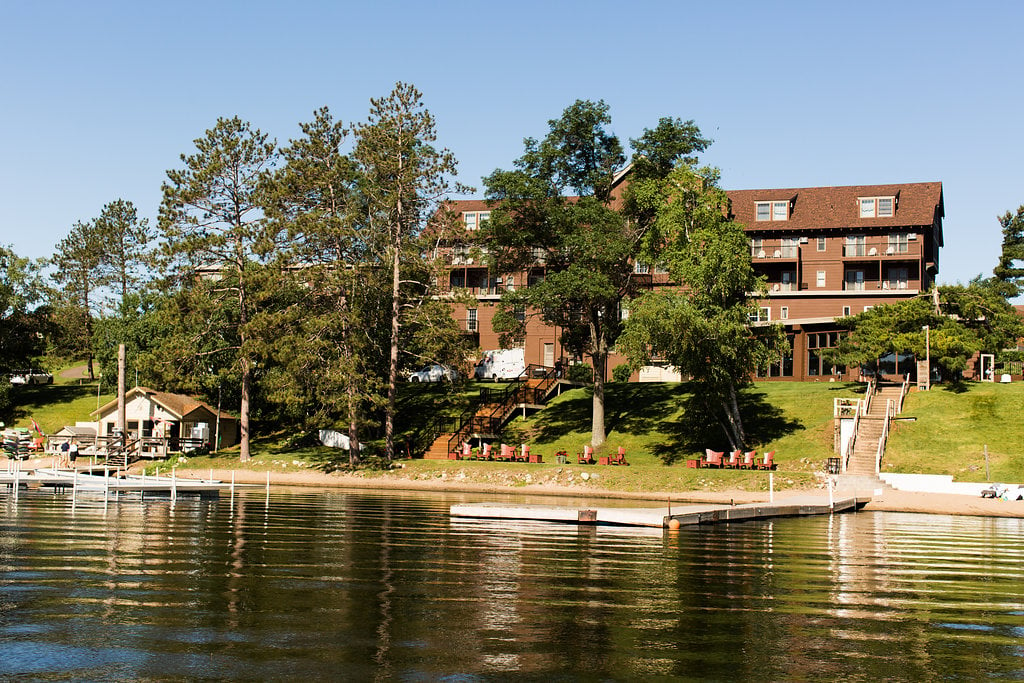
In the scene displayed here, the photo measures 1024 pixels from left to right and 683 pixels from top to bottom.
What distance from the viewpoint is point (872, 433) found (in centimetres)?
4688

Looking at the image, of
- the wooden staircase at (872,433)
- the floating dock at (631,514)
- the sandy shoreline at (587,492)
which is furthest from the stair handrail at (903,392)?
the floating dock at (631,514)

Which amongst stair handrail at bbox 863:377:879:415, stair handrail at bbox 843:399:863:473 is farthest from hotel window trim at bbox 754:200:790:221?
stair handrail at bbox 843:399:863:473

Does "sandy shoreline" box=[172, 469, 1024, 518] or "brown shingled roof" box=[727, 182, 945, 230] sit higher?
"brown shingled roof" box=[727, 182, 945, 230]

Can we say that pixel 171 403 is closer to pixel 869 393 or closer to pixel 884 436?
pixel 869 393

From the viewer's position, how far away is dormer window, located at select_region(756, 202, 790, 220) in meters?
75.8

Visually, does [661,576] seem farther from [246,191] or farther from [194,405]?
[194,405]

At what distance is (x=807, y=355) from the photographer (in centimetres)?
6575

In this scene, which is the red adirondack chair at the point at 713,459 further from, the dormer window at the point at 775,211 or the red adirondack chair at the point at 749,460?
the dormer window at the point at 775,211

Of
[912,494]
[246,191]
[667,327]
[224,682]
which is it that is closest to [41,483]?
[246,191]

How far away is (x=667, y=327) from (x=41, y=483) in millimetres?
27442

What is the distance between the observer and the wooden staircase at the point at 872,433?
141ft

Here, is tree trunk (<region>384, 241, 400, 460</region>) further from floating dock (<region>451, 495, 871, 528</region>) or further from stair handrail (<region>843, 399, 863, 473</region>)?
stair handrail (<region>843, 399, 863, 473</region>)

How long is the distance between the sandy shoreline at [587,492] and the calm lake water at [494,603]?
8725 mm

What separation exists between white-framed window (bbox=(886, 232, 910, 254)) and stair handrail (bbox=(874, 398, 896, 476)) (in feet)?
75.6
